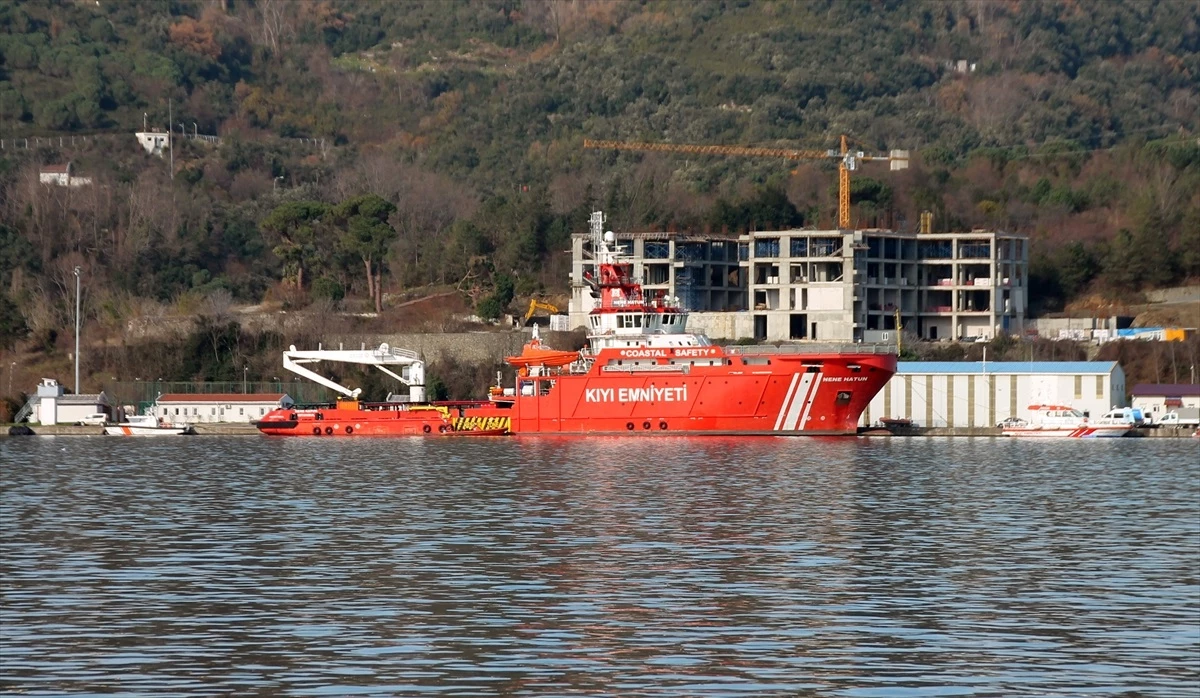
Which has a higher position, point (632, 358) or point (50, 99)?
point (50, 99)

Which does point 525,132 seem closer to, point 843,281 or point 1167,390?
point 843,281

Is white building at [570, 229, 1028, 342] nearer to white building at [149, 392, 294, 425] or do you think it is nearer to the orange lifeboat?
the orange lifeboat

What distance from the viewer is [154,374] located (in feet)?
304

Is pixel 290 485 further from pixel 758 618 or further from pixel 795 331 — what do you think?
pixel 795 331

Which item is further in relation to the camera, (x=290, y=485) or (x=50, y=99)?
(x=50, y=99)

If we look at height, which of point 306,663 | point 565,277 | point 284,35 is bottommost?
point 306,663

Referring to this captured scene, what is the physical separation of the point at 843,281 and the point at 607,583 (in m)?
67.9

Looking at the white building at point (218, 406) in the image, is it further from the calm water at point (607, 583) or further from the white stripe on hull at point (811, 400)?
the calm water at point (607, 583)

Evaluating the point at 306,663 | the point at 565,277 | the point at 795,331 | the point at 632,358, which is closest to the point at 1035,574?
the point at 306,663

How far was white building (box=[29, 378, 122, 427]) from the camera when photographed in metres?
83.3

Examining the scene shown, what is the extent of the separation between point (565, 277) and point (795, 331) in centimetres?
1668

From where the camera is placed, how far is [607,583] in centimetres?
2677

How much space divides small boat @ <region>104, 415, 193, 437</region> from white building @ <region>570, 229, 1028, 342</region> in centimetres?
2395

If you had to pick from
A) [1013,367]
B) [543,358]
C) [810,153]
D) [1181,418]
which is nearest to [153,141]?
[810,153]
